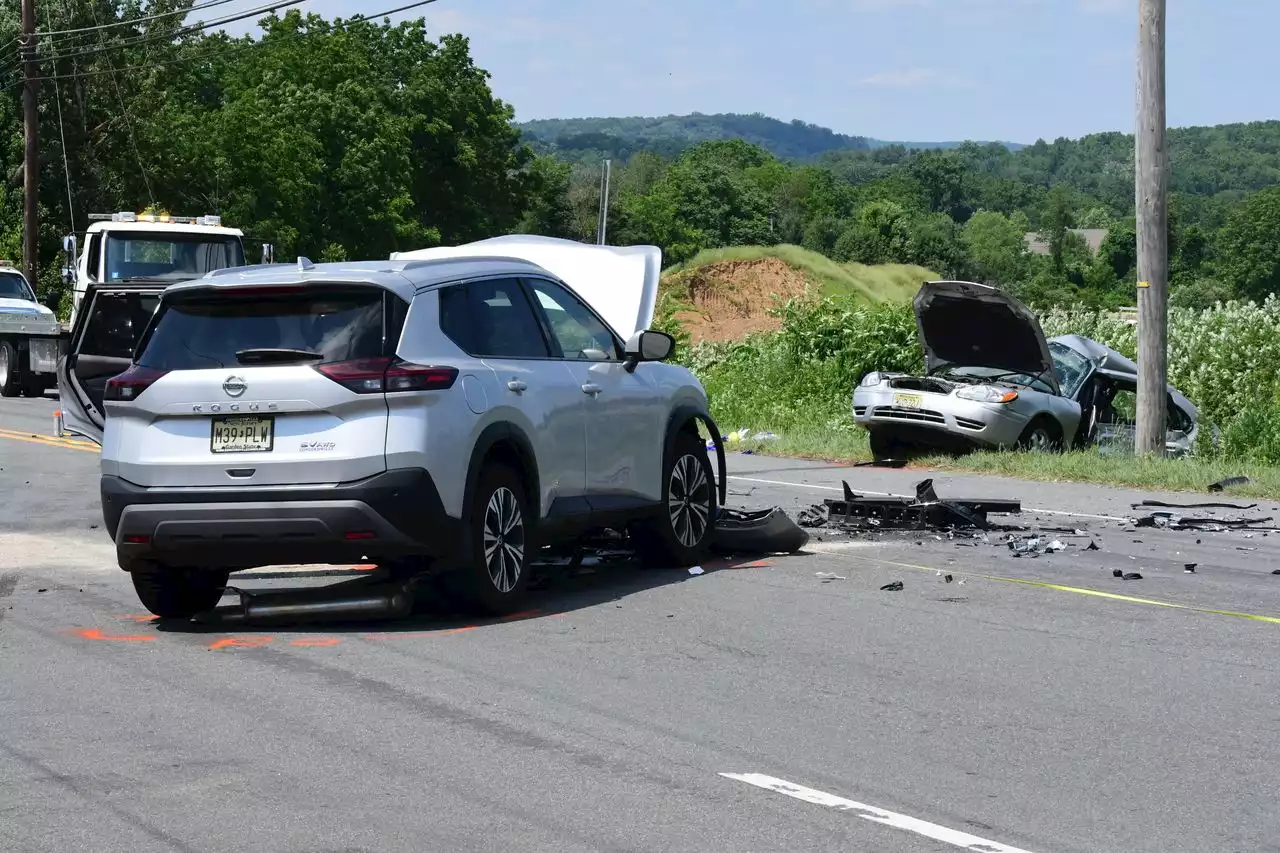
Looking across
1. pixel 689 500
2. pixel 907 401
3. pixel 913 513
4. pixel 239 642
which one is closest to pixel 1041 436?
pixel 907 401

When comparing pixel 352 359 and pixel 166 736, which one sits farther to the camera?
pixel 352 359

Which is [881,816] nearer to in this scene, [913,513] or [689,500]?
[689,500]

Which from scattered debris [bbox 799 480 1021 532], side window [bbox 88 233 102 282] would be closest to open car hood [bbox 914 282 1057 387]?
scattered debris [bbox 799 480 1021 532]

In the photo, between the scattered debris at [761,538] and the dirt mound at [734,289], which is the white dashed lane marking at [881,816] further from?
the dirt mound at [734,289]

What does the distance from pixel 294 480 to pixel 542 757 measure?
2.66 meters

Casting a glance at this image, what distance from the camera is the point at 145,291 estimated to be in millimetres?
18141

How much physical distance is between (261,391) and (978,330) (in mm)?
12631

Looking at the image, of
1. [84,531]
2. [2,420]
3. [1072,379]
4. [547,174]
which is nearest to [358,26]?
[547,174]

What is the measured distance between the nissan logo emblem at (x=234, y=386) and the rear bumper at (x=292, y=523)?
0.49m

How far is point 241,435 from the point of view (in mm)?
8430

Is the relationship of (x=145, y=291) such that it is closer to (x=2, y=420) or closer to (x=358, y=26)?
(x=2, y=420)

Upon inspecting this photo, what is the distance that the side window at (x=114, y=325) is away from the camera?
1747cm

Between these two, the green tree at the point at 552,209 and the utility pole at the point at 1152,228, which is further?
the green tree at the point at 552,209

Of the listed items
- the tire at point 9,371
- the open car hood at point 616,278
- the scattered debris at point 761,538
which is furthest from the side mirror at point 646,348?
the tire at point 9,371
